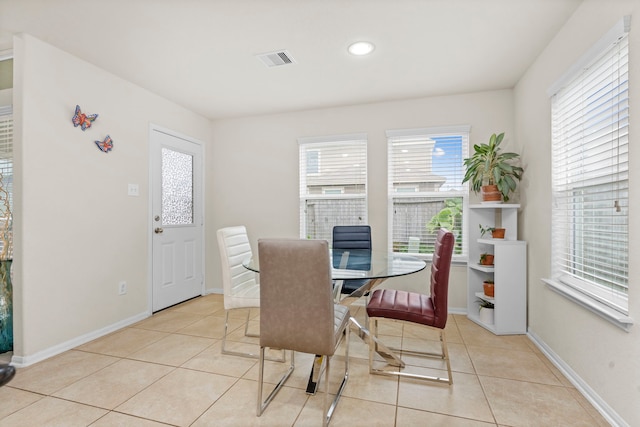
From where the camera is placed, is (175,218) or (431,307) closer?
(431,307)

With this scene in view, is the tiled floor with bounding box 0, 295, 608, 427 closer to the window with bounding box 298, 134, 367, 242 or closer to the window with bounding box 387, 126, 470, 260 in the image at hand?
the window with bounding box 387, 126, 470, 260

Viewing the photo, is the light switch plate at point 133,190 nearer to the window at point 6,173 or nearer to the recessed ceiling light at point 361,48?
the window at point 6,173

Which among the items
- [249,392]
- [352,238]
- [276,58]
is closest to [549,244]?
[352,238]

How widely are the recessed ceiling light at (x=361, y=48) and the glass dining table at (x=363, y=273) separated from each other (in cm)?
171

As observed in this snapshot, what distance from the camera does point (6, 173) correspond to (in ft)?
8.55

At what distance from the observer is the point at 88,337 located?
277 cm

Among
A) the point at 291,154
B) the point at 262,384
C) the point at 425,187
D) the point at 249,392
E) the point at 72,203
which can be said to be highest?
the point at 291,154

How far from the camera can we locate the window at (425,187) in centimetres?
356

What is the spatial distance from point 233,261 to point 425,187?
231 centimetres

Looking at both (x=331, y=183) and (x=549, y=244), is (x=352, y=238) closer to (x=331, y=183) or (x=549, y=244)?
(x=331, y=183)

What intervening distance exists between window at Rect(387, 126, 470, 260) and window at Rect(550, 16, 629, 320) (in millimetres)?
1154

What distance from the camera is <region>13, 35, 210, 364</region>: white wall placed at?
2.34m

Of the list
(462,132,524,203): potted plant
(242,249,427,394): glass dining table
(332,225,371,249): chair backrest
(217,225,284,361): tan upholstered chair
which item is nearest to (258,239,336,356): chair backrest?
(242,249,427,394): glass dining table

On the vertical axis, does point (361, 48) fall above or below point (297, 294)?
above
